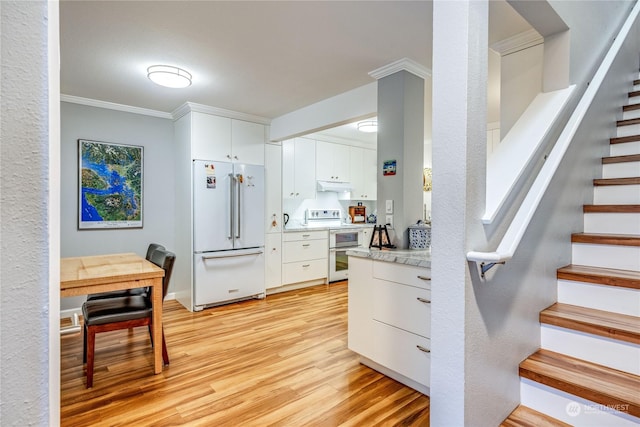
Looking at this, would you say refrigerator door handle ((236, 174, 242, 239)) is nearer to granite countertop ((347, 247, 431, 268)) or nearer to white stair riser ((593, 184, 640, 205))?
granite countertop ((347, 247, 431, 268))

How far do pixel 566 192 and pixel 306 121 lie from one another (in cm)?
291

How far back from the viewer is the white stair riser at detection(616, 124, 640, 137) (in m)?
2.25

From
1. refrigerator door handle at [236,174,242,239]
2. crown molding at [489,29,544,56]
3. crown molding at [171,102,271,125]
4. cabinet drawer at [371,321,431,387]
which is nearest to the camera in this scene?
cabinet drawer at [371,321,431,387]

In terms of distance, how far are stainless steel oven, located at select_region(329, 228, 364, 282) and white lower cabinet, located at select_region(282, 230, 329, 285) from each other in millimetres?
110

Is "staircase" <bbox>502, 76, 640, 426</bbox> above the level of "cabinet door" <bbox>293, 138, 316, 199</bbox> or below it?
below

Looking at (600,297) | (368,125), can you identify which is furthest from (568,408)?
(368,125)

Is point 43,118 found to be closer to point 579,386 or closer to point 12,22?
point 12,22

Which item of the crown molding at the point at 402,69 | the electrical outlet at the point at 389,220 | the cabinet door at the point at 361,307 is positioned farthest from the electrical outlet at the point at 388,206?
the crown molding at the point at 402,69

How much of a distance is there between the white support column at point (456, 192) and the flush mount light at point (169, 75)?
2453 mm

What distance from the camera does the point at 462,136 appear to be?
1116 mm

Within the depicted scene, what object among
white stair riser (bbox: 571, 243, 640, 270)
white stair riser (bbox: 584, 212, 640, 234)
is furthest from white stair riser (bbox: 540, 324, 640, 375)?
white stair riser (bbox: 584, 212, 640, 234)

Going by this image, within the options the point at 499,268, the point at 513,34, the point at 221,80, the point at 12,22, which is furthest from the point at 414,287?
the point at 221,80

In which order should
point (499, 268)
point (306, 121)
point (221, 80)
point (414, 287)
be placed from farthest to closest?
point (306, 121)
point (221, 80)
point (414, 287)
point (499, 268)

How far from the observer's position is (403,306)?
2.19 metres
